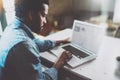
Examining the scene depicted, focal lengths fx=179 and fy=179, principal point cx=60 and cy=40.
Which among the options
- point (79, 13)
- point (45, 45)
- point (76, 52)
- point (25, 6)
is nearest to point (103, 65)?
point (76, 52)

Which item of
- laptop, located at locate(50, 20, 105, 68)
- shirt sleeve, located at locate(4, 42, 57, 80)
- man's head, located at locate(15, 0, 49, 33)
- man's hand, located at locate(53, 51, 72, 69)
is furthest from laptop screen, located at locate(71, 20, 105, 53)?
shirt sleeve, located at locate(4, 42, 57, 80)

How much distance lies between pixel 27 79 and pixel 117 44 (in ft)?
2.83

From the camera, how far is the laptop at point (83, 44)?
1.25m

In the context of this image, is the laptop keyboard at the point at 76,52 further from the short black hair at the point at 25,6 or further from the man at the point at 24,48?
the short black hair at the point at 25,6

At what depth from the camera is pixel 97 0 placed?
208 centimetres

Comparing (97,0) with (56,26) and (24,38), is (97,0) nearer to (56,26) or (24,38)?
(56,26)

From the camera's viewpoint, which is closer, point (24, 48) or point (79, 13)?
point (24, 48)

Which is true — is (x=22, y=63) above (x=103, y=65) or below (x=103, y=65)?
above

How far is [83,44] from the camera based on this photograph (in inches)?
54.0

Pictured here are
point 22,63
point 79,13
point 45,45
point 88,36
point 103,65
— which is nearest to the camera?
point 22,63

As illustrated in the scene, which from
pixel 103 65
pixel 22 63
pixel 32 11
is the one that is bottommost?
pixel 103 65

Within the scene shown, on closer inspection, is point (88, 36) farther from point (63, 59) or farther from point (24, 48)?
point (24, 48)

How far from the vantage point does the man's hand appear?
1.20 metres

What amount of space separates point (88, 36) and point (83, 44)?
0.08 meters
